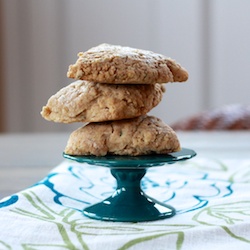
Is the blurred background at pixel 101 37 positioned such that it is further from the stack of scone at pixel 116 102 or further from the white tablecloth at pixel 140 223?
the stack of scone at pixel 116 102

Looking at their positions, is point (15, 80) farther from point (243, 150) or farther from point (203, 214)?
point (203, 214)

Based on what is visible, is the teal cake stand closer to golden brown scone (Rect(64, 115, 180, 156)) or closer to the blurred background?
golden brown scone (Rect(64, 115, 180, 156))

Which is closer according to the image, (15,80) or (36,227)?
(36,227)

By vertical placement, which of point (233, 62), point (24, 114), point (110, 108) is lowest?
point (24, 114)

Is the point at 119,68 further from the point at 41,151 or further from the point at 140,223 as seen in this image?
the point at 41,151

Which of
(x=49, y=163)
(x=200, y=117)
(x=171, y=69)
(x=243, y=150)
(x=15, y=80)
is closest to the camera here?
(x=171, y=69)

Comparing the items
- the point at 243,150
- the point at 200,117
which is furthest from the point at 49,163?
the point at 200,117

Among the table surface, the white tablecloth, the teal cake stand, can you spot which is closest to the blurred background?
the table surface

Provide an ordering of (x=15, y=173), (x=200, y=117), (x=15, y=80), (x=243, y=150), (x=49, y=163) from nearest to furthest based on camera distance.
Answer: (x=15, y=173) < (x=49, y=163) < (x=243, y=150) < (x=200, y=117) < (x=15, y=80)

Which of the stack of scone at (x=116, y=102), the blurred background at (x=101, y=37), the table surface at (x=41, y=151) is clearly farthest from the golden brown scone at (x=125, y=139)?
the blurred background at (x=101, y=37)
